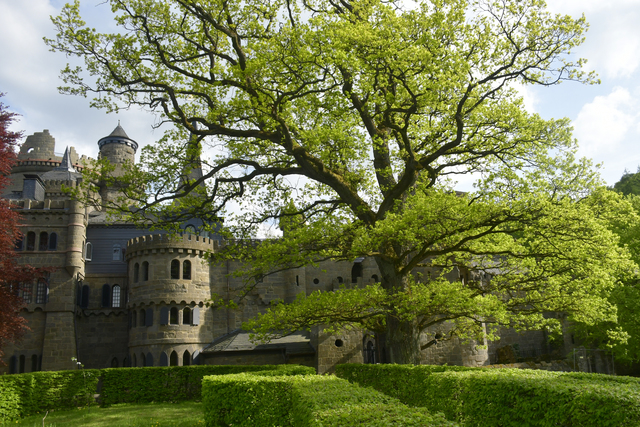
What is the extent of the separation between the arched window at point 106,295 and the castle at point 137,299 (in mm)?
72

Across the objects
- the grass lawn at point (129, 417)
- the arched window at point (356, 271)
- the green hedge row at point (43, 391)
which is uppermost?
the arched window at point (356, 271)

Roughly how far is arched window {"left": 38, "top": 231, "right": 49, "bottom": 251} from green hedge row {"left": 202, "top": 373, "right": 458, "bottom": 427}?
26526 mm

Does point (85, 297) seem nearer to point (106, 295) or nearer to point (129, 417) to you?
point (106, 295)

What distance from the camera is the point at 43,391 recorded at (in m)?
20.2

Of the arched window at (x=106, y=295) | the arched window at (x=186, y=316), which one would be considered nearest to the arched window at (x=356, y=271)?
the arched window at (x=186, y=316)

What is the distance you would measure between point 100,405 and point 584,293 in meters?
19.8

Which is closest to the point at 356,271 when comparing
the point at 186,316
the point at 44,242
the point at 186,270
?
the point at 186,270

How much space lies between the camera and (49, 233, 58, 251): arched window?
3397 centimetres

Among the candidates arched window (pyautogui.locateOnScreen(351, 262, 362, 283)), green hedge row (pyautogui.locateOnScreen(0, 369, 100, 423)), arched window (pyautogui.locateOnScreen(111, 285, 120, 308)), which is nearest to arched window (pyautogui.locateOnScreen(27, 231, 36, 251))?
arched window (pyautogui.locateOnScreen(111, 285, 120, 308))

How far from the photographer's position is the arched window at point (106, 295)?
3562cm

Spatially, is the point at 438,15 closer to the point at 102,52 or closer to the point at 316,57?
the point at 316,57

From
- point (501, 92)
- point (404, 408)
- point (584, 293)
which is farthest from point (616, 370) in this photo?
point (404, 408)

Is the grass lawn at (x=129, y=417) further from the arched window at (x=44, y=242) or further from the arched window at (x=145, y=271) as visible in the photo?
the arched window at (x=44, y=242)

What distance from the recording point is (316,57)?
44.3 ft
